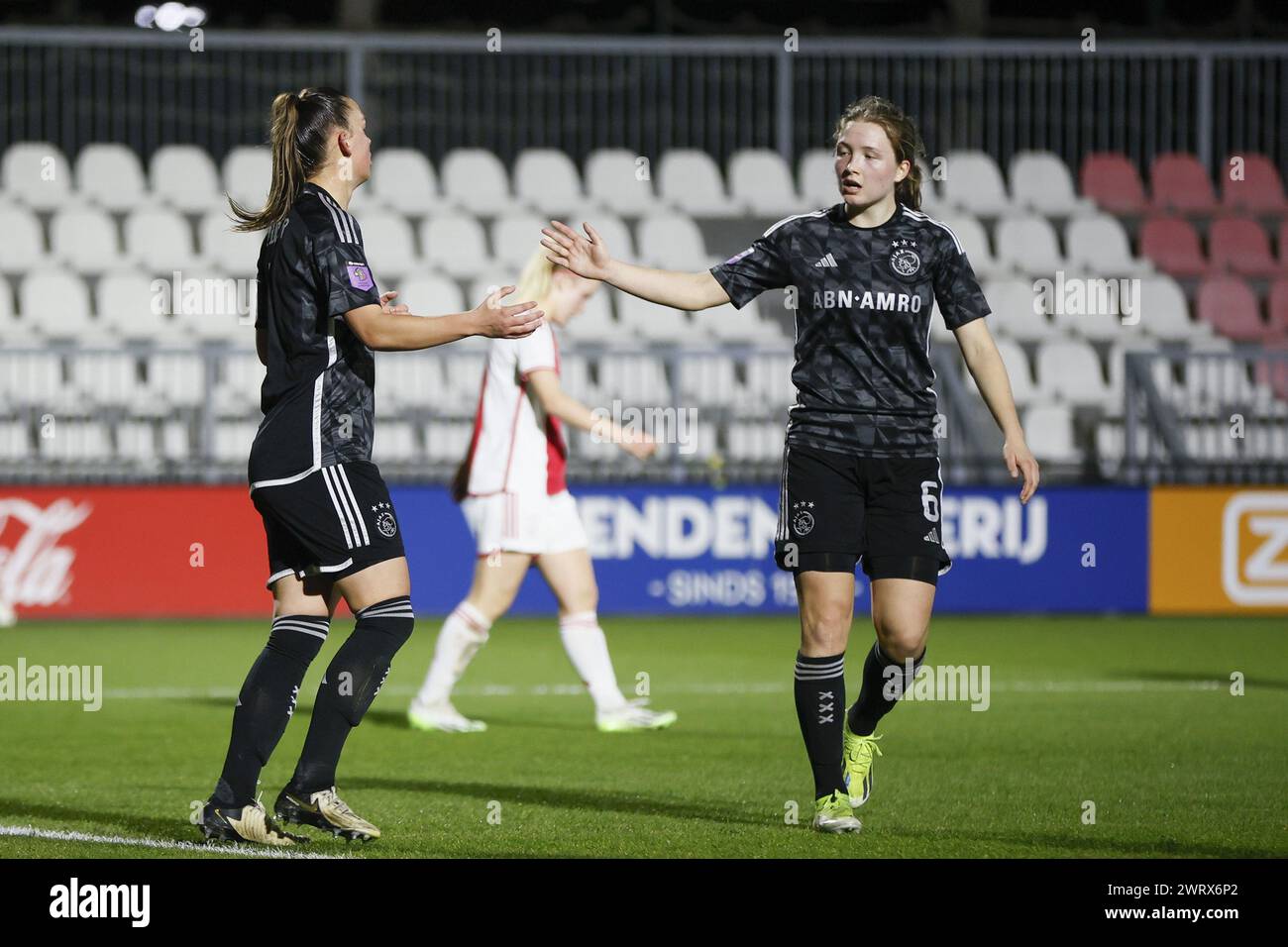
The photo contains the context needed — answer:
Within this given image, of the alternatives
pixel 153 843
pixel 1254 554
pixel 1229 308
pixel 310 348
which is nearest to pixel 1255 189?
pixel 1229 308

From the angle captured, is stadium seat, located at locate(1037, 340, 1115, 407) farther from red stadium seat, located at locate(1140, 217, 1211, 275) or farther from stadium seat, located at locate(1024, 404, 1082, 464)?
red stadium seat, located at locate(1140, 217, 1211, 275)

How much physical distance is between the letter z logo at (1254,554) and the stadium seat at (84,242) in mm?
9862

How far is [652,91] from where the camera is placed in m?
18.9

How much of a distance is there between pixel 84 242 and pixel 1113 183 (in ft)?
33.4

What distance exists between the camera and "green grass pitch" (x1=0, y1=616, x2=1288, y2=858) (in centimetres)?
591

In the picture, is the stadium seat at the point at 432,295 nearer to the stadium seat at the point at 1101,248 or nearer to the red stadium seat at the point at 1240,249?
the stadium seat at the point at 1101,248

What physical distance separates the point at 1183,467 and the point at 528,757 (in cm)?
886

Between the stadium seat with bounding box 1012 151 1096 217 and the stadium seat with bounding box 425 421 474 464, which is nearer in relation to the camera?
the stadium seat with bounding box 425 421 474 464

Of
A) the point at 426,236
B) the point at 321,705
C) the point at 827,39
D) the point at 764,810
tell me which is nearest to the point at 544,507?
the point at 764,810

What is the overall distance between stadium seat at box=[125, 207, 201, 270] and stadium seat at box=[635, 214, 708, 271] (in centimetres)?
411

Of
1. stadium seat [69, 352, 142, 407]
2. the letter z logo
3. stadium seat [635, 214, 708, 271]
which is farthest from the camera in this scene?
stadium seat [635, 214, 708, 271]

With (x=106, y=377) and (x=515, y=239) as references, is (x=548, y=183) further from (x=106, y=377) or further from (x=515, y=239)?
(x=106, y=377)

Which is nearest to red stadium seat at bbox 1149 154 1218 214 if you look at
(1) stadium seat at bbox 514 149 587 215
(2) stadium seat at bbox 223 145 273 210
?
(1) stadium seat at bbox 514 149 587 215

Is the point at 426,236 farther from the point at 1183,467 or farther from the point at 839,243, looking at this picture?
the point at 839,243
